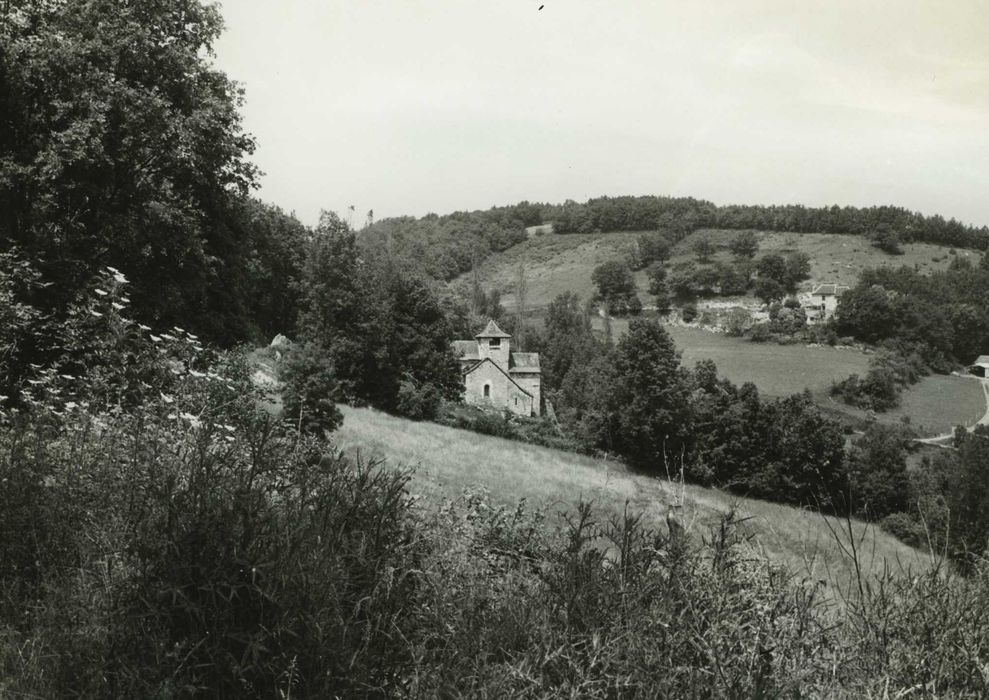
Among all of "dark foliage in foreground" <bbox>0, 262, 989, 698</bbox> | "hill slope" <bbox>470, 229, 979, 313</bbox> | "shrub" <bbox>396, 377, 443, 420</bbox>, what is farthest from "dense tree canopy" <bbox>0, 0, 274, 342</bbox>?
"hill slope" <bbox>470, 229, 979, 313</bbox>

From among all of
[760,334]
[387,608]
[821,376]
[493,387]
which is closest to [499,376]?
[493,387]

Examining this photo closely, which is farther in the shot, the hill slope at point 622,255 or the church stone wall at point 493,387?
the hill slope at point 622,255

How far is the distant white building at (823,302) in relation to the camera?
9325cm

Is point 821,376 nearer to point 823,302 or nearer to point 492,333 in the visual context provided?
point 823,302

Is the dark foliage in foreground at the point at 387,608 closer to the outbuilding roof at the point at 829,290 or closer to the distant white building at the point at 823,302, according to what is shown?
the distant white building at the point at 823,302

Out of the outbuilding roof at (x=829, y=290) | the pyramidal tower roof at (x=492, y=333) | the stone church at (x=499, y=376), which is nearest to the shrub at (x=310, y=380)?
the stone church at (x=499, y=376)

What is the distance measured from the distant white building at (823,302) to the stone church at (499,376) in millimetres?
59035

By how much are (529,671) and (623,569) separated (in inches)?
35.4

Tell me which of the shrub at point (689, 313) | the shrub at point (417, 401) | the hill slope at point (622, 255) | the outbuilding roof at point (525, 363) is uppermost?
the hill slope at point (622, 255)

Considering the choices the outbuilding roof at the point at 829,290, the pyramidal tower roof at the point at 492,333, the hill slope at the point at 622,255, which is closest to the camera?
the pyramidal tower roof at the point at 492,333

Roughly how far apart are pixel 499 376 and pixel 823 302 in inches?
2771

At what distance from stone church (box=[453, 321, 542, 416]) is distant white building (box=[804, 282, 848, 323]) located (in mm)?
59035

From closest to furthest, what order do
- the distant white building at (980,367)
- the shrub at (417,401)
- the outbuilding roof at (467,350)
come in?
the shrub at (417,401) < the outbuilding roof at (467,350) < the distant white building at (980,367)

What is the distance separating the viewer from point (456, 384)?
47.8 metres
